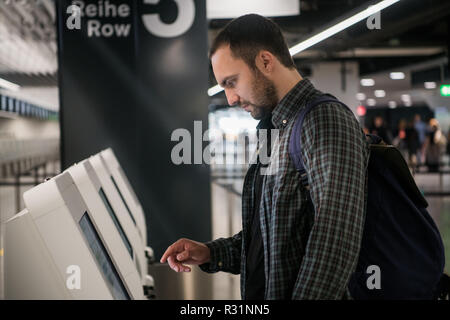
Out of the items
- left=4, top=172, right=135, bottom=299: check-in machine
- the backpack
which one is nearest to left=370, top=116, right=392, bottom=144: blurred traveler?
the backpack

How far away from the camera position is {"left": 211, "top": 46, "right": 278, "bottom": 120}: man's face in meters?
1.19

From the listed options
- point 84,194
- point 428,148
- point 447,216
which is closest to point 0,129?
point 428,148

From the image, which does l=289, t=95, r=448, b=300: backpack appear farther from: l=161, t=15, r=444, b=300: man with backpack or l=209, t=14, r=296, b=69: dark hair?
l=209, t=14, r=296, b=69: dark hair

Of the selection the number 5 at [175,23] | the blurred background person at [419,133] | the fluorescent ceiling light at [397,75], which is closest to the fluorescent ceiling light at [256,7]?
the number 5 at [175,23]

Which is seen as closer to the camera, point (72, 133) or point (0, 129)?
point (72, 133)

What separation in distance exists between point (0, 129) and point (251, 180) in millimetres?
21020

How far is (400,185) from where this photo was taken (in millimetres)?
1046

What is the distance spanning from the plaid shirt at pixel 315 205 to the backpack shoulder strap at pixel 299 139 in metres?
0.01

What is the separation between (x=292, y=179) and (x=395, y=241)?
0.85 ft

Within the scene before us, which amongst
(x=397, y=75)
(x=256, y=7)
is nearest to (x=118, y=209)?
(x=256, y=7)

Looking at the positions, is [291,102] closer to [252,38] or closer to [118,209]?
[252,38]

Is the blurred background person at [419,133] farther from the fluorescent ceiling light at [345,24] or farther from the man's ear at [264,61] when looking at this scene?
the man's ear at [264,61]

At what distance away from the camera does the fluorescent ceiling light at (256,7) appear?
3396 millimetres

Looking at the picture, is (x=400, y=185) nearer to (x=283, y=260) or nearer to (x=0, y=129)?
(x=283, y=260)
